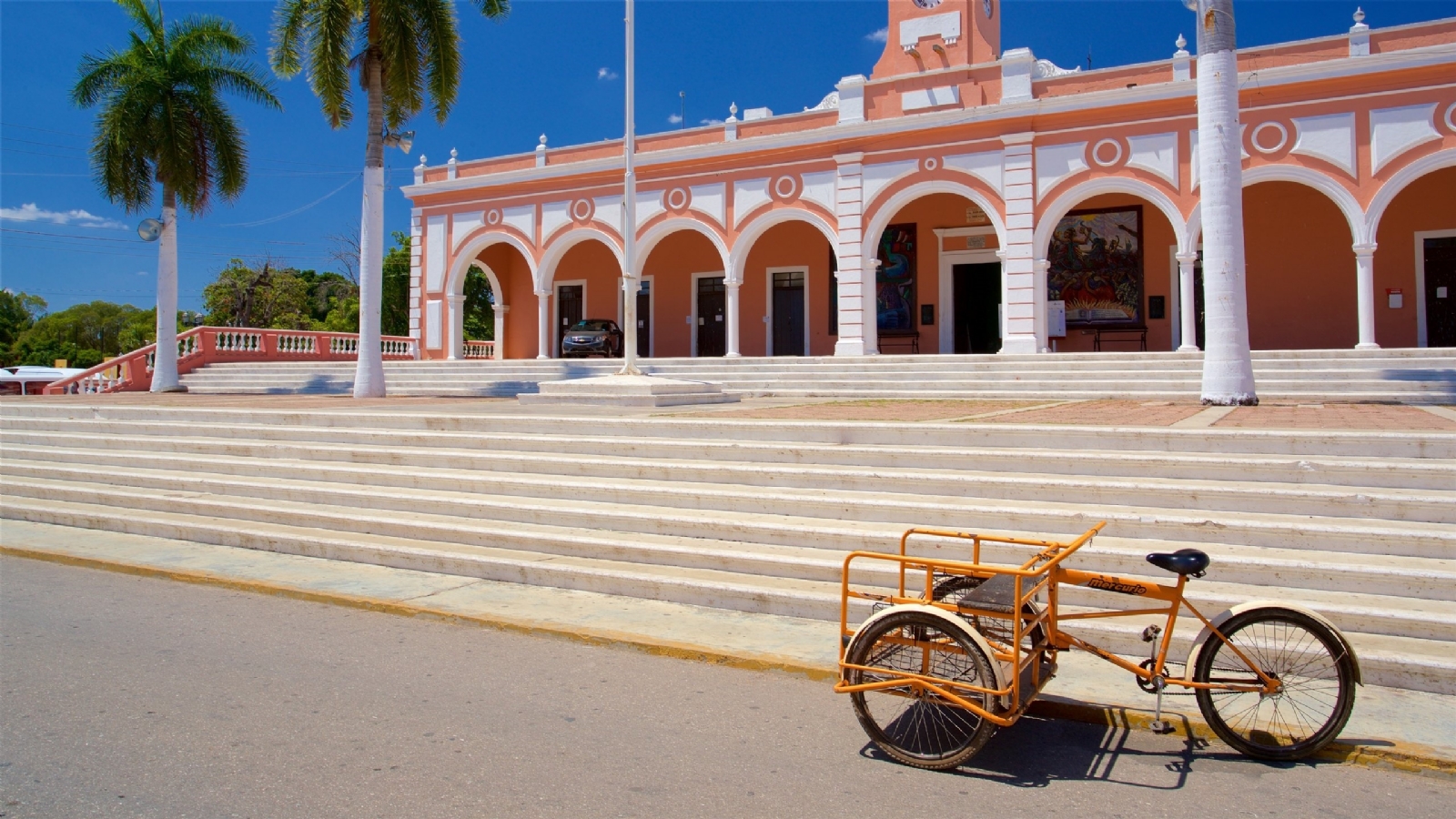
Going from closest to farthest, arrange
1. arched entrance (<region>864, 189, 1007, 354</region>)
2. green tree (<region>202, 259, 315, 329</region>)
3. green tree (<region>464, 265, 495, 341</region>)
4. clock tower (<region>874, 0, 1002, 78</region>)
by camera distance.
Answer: clock tower (<region>874, 0, 1002, 78</region>), arched entrance (<region>864, 189, 1007, 354</region>), green tree (<region>464, 265, 495, 341</region>), green tree (<region>202, 259, 315, 329</region>)

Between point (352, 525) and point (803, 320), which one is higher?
point (803, 320)

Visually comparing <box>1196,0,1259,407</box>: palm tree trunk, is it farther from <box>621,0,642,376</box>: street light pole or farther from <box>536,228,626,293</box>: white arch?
<box>536,228,626,293</box>: white arch

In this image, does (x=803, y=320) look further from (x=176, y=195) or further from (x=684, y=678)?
(x=684, y=678)

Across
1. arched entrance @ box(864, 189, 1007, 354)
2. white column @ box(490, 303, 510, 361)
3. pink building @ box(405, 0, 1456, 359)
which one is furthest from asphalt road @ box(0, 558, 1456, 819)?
white column @ box(490, 303, 510, 361)

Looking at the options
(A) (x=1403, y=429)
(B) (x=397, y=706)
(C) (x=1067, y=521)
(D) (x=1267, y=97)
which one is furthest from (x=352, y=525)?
(D) (x=1267, y=97)

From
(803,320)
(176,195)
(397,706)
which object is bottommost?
(397,706)

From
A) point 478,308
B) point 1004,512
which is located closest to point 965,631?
point 1004,512

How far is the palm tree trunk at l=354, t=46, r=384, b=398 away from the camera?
18625mm

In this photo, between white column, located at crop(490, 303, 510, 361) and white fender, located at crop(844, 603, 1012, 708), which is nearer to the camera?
white fender, located at crop(844, 603, 1012, 708)

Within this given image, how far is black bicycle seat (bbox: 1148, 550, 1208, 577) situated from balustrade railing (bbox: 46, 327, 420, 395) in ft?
78.4

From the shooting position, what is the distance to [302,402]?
15.9 m

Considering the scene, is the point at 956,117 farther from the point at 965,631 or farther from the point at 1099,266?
the point at 965,631

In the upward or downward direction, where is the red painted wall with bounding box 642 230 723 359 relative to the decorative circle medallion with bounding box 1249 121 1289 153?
downward

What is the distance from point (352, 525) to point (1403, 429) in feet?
27.5
